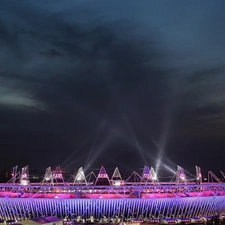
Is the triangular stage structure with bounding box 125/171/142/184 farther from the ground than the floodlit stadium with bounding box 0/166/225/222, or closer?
farther from the ground

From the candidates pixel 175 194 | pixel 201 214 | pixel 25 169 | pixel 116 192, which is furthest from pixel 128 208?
pixel 25 169

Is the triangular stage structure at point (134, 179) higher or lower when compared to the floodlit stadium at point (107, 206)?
higher

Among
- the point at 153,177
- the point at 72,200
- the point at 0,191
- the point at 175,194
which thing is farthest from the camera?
the point at 153,177

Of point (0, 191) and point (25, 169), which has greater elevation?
point (25, 169)

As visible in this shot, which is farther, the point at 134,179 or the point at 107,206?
the point at 134,179

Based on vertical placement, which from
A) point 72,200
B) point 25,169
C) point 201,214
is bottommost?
point 201,214

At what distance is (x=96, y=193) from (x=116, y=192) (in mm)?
2425

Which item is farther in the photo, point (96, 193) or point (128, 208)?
point (96, 193)

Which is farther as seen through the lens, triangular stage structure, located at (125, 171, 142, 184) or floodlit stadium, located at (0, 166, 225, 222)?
triangular stage structure, located at (125, 171, 142, 184)

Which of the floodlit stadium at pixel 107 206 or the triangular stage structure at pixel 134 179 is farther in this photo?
the triangular stage structure at pixel 134 179

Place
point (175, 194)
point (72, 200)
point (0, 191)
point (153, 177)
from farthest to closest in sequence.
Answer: point (153, 177), point (0, 191), point (175, 194), point (72, 200)

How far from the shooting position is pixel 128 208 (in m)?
31.6

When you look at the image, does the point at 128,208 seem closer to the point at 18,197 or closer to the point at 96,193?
the point at 96,193

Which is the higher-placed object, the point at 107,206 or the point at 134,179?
the point at 134,179
